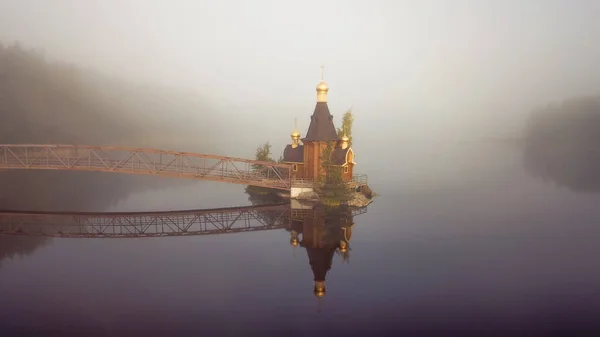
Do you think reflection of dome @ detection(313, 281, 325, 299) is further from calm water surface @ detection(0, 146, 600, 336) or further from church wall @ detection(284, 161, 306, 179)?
church wall @ detection(284, 161, 306, 179)

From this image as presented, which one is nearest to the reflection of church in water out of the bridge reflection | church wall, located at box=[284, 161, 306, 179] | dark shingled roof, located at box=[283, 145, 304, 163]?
the bridge reflection

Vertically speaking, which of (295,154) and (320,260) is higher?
(295,154)

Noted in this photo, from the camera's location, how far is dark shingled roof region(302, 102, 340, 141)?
3359 cm

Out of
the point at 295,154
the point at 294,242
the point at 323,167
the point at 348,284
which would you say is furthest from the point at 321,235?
the point at 295,154

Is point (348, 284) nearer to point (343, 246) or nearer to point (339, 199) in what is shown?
point (343, 246)

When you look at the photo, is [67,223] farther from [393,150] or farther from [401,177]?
[393,150]

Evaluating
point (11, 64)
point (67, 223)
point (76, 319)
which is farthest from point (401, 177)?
point (11, 64)

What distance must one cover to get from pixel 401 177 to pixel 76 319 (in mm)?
38017

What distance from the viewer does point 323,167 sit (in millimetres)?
32438

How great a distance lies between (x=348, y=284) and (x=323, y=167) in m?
17.3

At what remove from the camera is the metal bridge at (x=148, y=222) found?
23875 millimetres

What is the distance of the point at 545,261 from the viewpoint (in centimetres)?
1828

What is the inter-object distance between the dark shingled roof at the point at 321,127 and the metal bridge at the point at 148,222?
237 inches

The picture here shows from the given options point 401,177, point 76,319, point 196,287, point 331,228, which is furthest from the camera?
point 401,177
